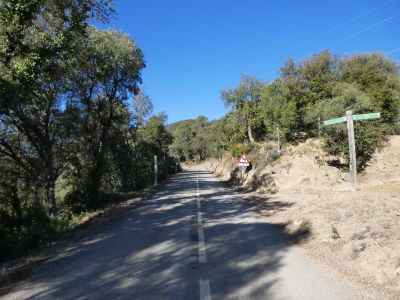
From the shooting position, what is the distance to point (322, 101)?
31.0m

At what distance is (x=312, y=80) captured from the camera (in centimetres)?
4028

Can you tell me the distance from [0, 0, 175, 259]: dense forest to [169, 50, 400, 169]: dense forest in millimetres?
14941

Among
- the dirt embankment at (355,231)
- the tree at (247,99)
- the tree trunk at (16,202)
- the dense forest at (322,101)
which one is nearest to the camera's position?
the dirt embankment at (355,231)

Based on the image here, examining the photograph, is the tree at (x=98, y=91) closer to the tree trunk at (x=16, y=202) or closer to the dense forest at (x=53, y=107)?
the dense forest at (x=53, y=107)

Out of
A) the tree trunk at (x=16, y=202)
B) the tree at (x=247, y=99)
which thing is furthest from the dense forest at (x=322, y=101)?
the tree trunk at (x=16, y=202)

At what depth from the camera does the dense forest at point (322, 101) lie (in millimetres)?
25859

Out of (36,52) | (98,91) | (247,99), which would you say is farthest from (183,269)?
(247,99)

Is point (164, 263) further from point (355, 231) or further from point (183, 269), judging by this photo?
point (355, 231)

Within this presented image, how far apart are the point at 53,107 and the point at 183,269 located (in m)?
14.7

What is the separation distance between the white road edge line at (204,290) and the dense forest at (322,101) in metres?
21.2

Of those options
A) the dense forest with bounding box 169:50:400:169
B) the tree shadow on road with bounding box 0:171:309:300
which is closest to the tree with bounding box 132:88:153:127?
the dense forest with bounding box 169:50:400:169

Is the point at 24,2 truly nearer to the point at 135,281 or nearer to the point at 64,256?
the point at 64,256

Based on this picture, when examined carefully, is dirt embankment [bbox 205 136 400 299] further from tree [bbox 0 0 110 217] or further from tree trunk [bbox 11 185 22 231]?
tree trunk [bbox 11 185 22 231]

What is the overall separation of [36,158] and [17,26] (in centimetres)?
1149
